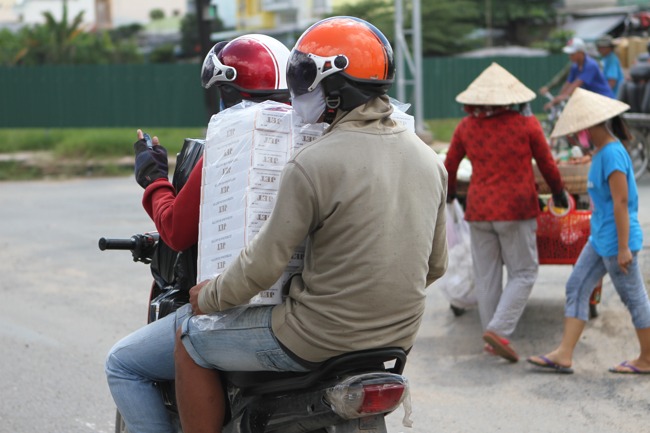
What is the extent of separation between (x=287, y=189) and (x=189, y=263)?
0.80 m

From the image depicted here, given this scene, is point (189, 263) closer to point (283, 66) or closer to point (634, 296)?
point (283, 66)

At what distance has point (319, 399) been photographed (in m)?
3.26

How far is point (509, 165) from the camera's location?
21.6 feet

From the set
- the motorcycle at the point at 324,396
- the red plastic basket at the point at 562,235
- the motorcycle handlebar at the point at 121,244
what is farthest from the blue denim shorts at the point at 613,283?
the motorcycle handlebar at the point at 121,244

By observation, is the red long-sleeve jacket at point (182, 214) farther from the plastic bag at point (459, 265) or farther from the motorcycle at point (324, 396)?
the plastic bag at point (459, 265)

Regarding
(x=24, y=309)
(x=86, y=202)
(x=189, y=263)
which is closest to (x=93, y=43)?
(x=86, y=202)

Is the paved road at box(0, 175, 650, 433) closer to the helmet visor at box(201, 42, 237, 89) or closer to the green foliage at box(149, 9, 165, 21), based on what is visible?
the helmet visor at box(201, 42, 237, 89)

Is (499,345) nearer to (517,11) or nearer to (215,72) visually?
(215,72)

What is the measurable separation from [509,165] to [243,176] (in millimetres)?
3615

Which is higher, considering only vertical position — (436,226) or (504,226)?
(436,226)

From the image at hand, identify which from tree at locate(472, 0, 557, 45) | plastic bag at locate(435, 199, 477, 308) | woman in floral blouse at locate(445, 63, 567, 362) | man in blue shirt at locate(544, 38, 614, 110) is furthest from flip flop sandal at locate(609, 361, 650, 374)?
tree at locate(472, 0, 557, 45)

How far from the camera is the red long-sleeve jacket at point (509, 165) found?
6.56m

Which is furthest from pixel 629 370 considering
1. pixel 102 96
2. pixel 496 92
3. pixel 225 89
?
pixel 102 96

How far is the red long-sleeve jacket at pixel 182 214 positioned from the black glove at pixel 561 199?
3712 millimetres
